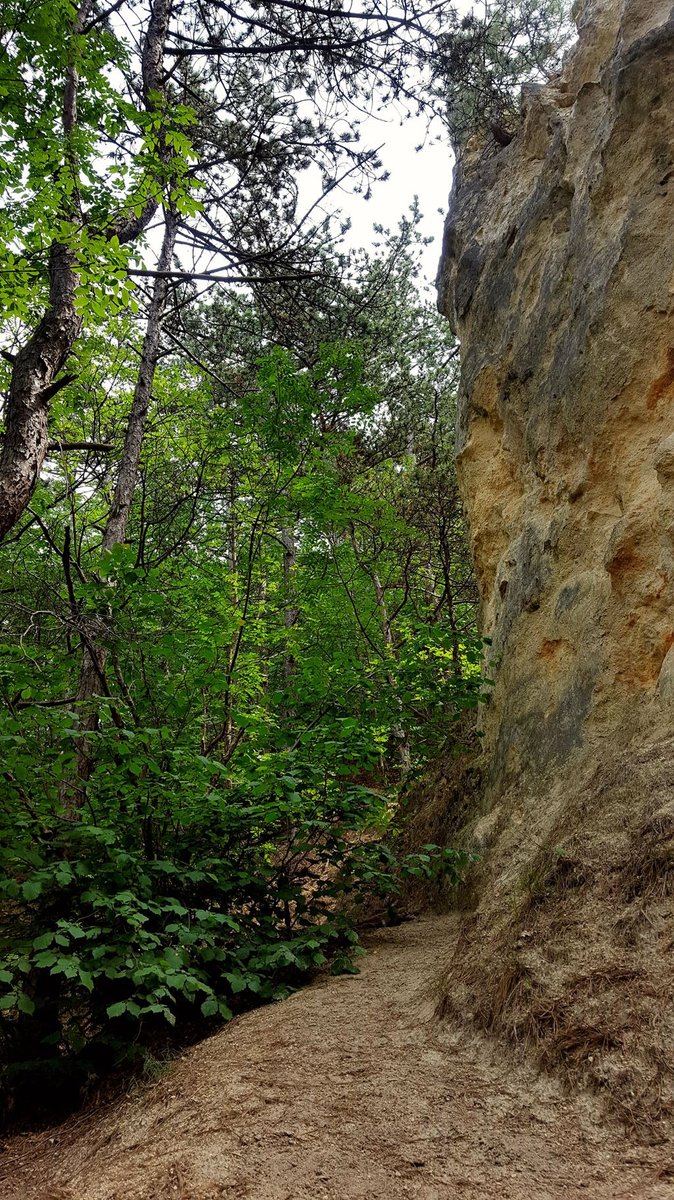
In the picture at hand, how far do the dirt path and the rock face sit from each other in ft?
0.79

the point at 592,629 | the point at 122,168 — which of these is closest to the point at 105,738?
the point at 592,629

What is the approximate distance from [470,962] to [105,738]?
2.60 meters

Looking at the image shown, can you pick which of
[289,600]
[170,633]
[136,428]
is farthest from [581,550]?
[136,428]

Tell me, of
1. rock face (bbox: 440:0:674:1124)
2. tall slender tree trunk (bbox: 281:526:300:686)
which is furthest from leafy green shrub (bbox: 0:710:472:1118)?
tall slender tree trunk (bbox: 281:526:300:686)

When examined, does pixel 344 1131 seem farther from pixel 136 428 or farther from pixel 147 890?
pixel 136 428

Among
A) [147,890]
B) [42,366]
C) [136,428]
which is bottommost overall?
[147,890]

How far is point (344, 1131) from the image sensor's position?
8.87ft

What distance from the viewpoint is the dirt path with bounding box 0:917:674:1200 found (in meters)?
2.27

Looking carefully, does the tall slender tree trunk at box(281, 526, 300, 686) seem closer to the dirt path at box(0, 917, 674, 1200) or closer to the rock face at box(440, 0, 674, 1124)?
the rock face at box(440, 0, 674, 1124)

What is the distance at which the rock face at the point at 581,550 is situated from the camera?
306cm

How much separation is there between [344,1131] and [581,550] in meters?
4.68

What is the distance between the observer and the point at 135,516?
10258 mm

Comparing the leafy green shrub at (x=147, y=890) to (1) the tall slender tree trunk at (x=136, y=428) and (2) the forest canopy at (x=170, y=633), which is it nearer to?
(2) the forest canopy at (x=170, y=633)

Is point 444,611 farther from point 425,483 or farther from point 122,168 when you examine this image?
point 122,168
